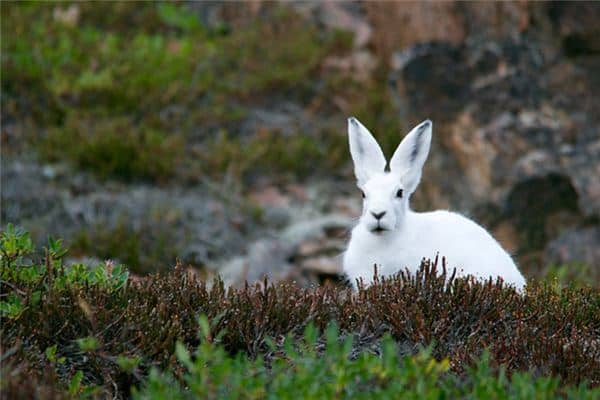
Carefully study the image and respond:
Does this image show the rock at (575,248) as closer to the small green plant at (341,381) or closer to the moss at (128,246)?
the moss at (128,246)

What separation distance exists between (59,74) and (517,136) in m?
5.01

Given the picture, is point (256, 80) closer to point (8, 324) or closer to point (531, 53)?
point (531, 53)

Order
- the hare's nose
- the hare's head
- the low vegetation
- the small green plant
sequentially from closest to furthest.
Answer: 1. the small green plant
2. the low vegetation
3. the hare's nose
4. the hare's head

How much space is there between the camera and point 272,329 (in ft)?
15.8

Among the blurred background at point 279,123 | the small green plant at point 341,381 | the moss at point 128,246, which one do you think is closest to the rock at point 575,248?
the blurred background at point 279,123

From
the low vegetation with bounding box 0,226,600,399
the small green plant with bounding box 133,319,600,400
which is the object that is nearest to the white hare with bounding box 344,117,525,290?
the low vegetation with bounding box 0,226,600,399

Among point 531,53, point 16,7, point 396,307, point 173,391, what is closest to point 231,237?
point 531,53

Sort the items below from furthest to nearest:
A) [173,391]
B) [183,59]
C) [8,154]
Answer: [183,59] < [8,154] < [173,391]

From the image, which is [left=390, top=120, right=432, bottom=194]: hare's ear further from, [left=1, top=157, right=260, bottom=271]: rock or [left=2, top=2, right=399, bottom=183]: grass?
[left=2, top=2, right=399, bottom=183]: grass

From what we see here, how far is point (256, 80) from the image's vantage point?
11.9 meters

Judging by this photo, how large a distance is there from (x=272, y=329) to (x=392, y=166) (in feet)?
4.56

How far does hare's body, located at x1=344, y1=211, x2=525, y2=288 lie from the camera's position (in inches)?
220

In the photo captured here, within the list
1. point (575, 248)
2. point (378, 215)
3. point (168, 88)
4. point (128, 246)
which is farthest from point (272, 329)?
point (168, 88)

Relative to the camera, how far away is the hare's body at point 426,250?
5578 millimetres
